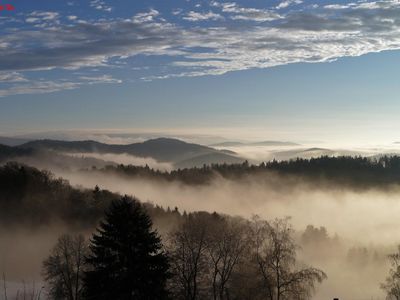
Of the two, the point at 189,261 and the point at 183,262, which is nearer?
the point at 189,261

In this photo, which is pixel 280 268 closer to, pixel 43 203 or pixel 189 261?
pixel 189 261

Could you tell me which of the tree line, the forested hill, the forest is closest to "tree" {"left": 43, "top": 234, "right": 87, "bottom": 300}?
the forest

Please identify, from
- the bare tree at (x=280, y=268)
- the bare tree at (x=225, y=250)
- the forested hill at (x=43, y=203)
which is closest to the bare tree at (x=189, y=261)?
the bare tree at (x=225, y=250)

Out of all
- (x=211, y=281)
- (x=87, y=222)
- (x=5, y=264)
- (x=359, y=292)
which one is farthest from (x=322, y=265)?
(x=211, y=281)

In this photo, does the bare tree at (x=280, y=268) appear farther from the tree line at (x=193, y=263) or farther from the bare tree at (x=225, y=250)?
the bare tree at (x=225, y=250)

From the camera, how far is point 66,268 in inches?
2963

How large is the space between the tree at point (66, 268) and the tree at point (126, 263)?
1275 inches

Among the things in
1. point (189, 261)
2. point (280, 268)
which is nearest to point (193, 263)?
point (189, 261)

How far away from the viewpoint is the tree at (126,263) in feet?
131

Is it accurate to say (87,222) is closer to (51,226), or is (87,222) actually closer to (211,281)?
Result: (51,226)

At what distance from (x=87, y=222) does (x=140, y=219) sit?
126 m

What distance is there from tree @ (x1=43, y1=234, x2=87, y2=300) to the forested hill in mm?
79103

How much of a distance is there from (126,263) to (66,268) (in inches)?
1498

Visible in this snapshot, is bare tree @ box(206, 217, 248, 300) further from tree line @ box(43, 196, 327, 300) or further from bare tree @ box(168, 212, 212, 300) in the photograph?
bare tree @ box(168, 212, 212, 300)
